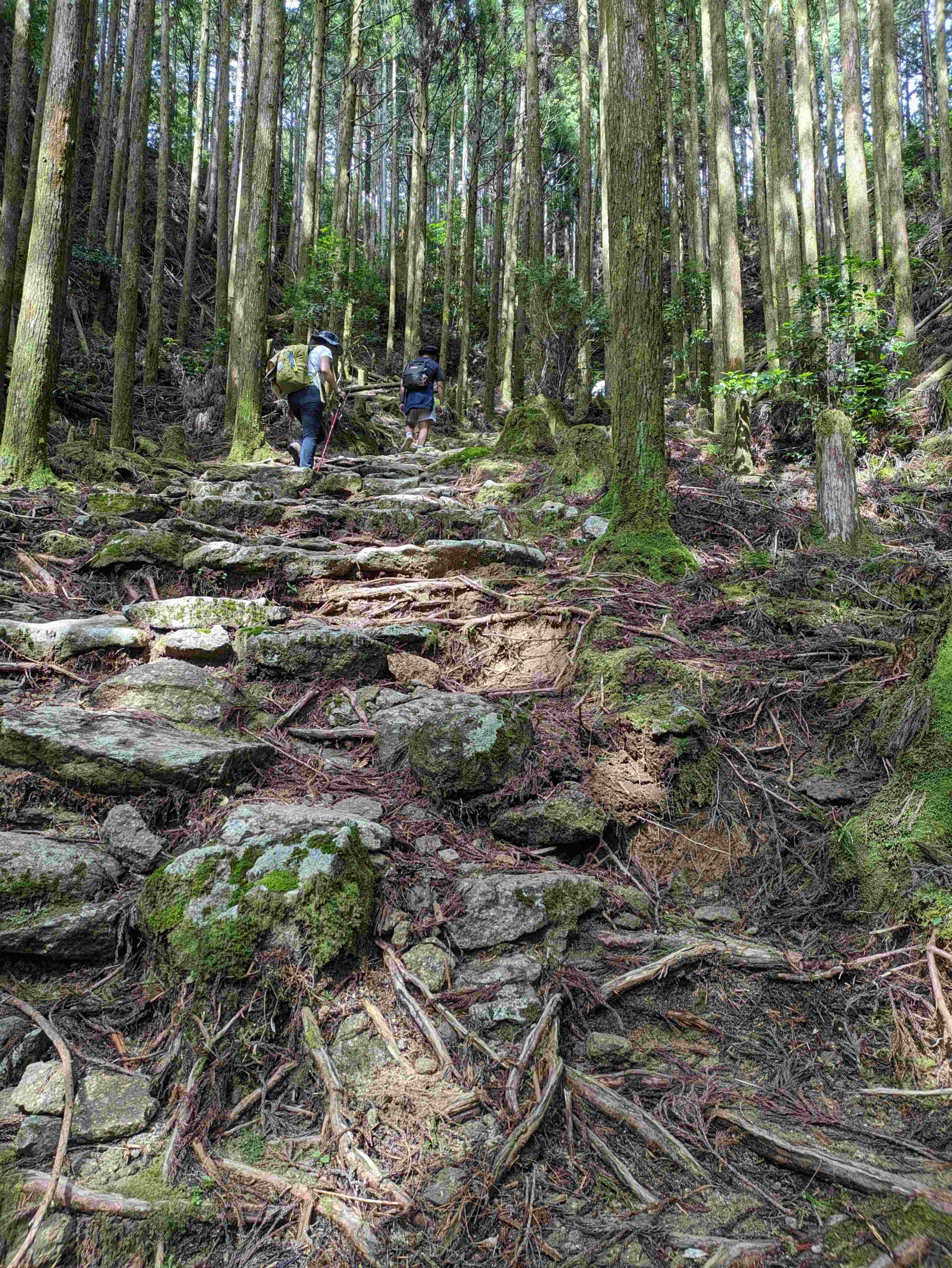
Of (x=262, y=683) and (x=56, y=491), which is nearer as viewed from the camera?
(x=262, y=683)

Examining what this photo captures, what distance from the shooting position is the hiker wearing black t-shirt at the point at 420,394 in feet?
36.0

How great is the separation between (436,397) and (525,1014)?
19770 mm

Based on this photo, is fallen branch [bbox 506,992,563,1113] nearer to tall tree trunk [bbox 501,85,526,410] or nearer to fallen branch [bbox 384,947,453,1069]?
fallen branch [bbox 384,947,453,1069]

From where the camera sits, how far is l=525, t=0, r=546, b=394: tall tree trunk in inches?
523

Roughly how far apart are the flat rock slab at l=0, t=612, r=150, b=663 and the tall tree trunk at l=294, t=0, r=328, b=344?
11315 mm

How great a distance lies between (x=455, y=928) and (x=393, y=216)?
29205mm

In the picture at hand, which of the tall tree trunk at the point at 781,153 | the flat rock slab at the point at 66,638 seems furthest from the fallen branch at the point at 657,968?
the tall tree trunk at the point at 781,153

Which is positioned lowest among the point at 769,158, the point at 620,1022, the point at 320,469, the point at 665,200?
the point at 620,1022

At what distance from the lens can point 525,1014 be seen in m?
2.10

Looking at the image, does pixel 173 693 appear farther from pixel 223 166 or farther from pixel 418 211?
pixel 418 211

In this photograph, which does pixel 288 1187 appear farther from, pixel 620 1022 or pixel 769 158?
pixel 769 158

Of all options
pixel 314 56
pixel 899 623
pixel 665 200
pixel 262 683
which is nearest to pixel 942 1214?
pixel 899 623

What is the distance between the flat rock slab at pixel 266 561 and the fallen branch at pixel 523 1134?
370 centimetres

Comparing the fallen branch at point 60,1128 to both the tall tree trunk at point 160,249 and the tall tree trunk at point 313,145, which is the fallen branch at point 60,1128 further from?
the tall tree trunk at point 160,249
